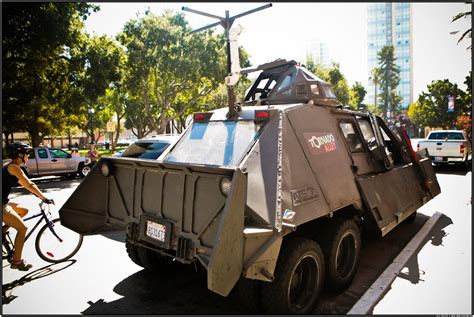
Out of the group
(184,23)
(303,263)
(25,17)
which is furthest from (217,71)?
(303,263)

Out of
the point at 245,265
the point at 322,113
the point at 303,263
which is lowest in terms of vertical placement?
the point at 303,263

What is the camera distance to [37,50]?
15.1m

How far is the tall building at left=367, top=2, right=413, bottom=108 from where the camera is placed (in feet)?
430

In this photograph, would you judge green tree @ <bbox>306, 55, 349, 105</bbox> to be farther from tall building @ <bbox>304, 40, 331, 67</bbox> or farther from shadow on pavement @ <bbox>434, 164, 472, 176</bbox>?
tall building @ <bbox>304, 40, 331, 67</bbox>

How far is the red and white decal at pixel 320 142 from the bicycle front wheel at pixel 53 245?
4039mm

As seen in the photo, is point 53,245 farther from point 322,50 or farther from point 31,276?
point 322,50

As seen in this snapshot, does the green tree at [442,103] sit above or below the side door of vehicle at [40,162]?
above

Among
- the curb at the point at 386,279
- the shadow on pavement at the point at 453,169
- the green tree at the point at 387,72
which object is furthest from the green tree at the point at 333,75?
the curb at the point at 386,279

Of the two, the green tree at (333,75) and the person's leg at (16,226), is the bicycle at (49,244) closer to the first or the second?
the person's leg at (16,226)

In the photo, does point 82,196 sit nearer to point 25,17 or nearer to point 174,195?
point 174,195

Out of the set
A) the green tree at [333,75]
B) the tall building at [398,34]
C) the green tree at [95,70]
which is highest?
the tall building at [398,34]

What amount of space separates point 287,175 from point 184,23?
73.4 ft

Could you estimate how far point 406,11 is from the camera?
132 m

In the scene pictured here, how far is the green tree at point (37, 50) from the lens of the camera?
14.2 m
